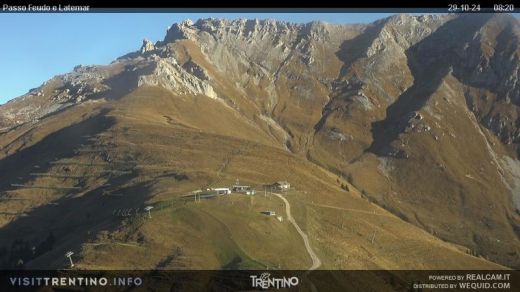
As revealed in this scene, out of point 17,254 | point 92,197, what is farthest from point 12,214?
point 17,254

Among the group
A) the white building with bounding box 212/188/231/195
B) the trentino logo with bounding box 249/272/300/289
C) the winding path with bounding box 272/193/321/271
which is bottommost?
the trentino logo with bounding box 249/272/300/289

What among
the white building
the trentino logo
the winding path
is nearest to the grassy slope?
the winding path

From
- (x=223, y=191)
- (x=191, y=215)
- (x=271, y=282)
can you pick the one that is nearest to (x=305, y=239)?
(x=191, y=215)

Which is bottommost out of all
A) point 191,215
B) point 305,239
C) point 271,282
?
point 271,282

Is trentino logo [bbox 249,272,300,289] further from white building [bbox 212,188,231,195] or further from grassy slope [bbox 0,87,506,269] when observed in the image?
white building [bbox 212,188,231,195]

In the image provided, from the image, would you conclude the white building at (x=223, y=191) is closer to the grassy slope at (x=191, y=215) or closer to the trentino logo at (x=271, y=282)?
the grassy slope at (x=191, y=215)

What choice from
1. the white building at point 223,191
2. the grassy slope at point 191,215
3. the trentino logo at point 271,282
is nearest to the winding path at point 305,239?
the grassy slope at point 191,215

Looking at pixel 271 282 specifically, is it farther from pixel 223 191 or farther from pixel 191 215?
pixel 223 191

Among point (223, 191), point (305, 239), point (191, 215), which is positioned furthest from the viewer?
point (223, 191)

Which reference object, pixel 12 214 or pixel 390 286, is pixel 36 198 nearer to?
pixel 12 214
